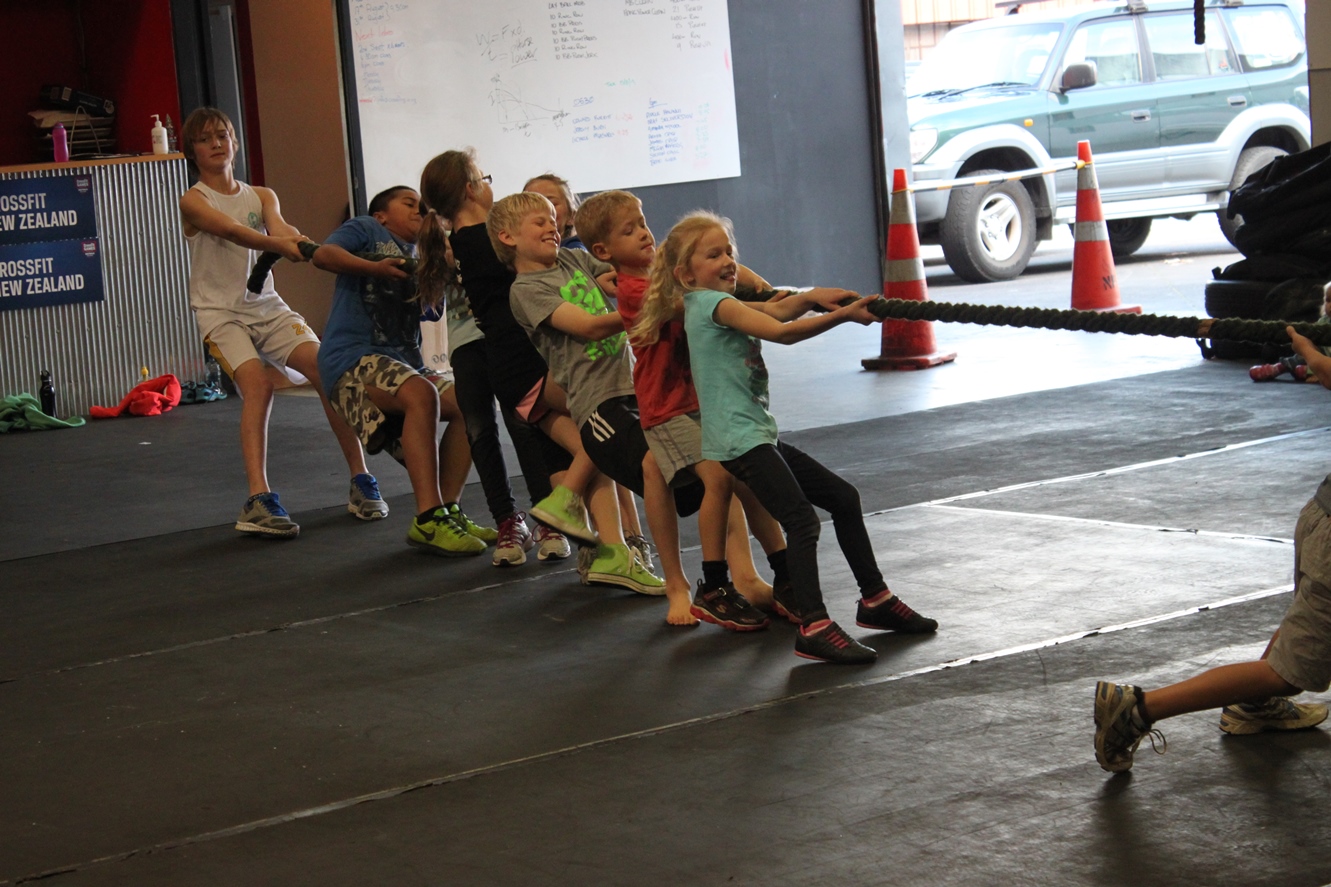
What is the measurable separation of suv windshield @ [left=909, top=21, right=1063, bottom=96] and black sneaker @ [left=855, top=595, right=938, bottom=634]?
34.1ft

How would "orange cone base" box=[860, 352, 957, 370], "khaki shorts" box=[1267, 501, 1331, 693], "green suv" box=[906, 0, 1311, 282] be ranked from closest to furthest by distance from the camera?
"khaki shorts" box=[1267, 501, 1331, 693] < "orange cone base" box=[860, 352, 957, 370] < "green suv" box=[906, 0, 1311, 282]

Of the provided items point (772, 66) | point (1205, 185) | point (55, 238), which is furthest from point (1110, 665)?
point (1205, 185)

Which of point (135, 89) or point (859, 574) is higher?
point (135, 89)

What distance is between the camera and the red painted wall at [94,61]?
10.9 metres

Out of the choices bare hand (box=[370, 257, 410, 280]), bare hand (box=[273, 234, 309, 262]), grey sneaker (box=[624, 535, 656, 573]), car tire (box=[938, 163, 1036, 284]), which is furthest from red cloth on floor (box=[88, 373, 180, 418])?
car tire (box=[938, 163, 1036, 284])

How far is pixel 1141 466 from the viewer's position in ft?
20.6

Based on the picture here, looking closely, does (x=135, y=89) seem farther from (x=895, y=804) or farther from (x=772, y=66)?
(x=895, y=804)

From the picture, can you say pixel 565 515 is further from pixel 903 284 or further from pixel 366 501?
pixel 903 284

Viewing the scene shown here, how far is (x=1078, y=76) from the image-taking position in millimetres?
13461

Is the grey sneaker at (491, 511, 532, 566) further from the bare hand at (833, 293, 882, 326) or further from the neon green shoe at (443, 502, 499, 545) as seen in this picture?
the bare hand at (833, 293, 882, 326)

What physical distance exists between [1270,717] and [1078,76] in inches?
433

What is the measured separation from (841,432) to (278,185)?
5.51 m

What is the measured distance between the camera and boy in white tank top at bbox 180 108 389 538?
6504mm

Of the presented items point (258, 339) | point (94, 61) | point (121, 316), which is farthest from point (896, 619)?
point (94, 61)
